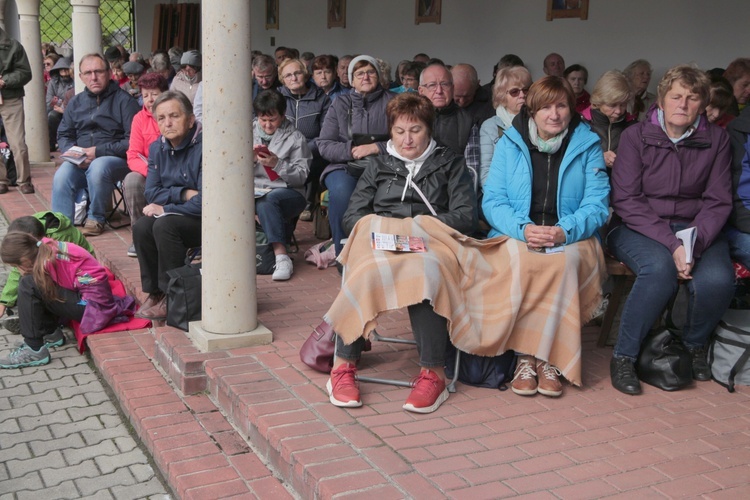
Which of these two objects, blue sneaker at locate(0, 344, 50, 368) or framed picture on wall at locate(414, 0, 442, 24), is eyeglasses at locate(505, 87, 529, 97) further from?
framed picture on wall at locate(414, 0, 442, 24)

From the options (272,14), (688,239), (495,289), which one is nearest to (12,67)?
(495,289)

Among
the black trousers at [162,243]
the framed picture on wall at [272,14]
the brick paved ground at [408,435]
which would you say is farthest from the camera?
the framed picture on wall at [272,14]

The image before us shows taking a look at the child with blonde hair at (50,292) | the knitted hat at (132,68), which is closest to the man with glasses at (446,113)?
the child with blonde hair at (50,292)

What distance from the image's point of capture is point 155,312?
5516 mm

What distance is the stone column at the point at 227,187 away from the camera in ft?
14.3

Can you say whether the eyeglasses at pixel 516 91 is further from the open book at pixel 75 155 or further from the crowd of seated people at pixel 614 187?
the open book at pixel 75 155

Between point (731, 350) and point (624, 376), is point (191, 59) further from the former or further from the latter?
point (731, 350)

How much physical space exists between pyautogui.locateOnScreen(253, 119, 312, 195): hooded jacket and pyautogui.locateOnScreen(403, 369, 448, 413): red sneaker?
2.54 meters

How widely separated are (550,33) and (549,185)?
605cm

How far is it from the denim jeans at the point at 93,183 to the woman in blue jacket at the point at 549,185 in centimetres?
402

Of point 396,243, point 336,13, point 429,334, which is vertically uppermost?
point 336,13

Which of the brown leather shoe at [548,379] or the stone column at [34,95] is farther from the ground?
the stone column at [34,95]

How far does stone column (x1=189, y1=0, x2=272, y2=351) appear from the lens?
435 cm

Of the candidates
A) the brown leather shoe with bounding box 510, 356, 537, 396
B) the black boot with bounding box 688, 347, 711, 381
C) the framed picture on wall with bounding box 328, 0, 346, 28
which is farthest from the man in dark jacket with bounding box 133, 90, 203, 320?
the framed picture on wall with bounding box 328, 0, 346, 28
